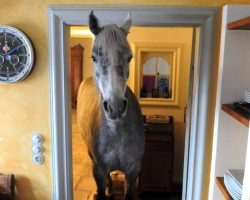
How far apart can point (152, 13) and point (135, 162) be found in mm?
922

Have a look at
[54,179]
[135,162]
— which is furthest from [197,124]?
[54,179]

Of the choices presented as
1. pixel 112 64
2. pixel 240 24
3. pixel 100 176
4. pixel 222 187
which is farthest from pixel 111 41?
pixel 100 176

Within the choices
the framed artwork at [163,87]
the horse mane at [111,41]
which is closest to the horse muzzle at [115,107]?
the horse mane at [111,41]

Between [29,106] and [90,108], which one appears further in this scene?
[90,108]

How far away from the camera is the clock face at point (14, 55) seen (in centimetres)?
154

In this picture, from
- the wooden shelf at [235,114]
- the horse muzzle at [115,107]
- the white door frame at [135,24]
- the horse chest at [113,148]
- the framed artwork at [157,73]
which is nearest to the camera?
the wooden shelf at [235,114]

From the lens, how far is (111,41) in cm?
126

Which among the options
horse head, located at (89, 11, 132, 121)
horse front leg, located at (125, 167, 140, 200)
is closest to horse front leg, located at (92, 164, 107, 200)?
horse front leg, located at (125, 167, 140, 200)

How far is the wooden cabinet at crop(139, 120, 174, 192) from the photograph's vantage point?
9.56 feet

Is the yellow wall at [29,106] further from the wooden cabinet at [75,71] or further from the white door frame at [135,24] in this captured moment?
the wooden cabinet at [75,71]

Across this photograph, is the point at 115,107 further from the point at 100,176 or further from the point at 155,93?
the point at 155,93

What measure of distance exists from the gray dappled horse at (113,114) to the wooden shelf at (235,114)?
1.51 feet

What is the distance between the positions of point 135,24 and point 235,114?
738mm

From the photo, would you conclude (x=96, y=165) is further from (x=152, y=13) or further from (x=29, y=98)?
(x=152, y=13)
